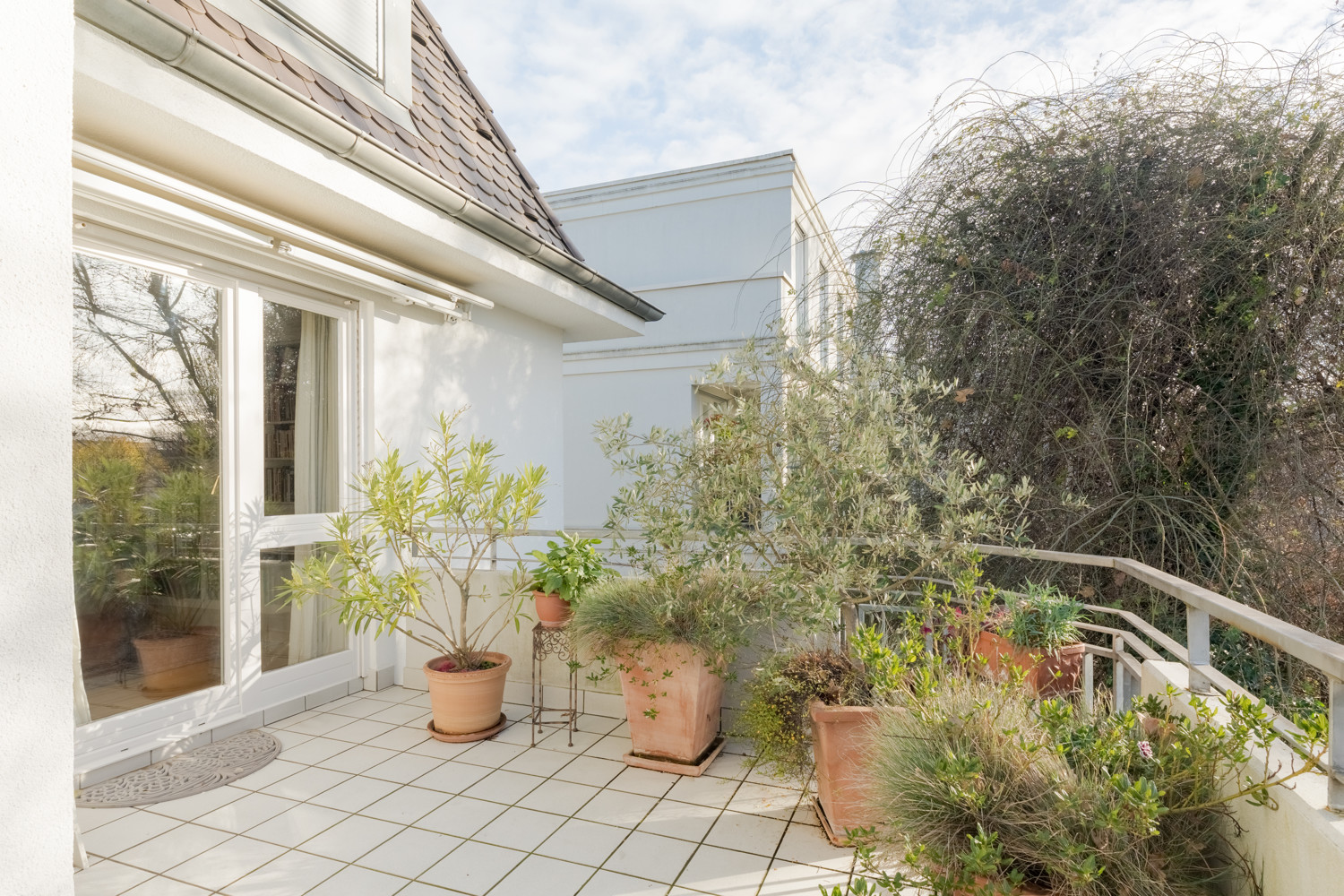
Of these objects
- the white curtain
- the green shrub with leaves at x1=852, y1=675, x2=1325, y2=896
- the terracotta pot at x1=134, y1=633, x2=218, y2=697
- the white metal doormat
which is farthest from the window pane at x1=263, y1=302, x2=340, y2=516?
the green shrub with leaves at x1=852, y1=675, x2=1325, y2=896

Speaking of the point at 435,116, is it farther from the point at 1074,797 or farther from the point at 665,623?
the point at 1074,797

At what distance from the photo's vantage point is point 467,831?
266 cm

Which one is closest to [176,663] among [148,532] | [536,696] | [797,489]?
[148,532]

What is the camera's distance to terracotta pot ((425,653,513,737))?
11.5 feet

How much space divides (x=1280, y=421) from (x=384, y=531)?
14.8ft

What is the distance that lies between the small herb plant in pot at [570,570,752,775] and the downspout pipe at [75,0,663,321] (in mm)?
2283

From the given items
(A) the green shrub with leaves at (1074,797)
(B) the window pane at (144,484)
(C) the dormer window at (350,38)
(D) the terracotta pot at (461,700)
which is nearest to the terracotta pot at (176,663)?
(B) the window pane at (144,484)

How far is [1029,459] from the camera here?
13.0 ft

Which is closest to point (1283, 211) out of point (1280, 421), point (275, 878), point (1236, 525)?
point (1280, 421)

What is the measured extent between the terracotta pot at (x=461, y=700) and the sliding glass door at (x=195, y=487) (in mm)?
978

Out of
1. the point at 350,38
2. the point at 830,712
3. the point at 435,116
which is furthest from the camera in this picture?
the point at 435,116

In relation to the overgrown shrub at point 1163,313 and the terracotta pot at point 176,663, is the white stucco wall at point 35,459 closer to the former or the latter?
the terracotta pot at point 176,663

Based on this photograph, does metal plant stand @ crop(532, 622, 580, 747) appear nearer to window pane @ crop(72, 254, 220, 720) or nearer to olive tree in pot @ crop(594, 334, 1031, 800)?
olive tree in pot @ crop(594, 334, 1031, 800)

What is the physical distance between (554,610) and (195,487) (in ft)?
6.04
